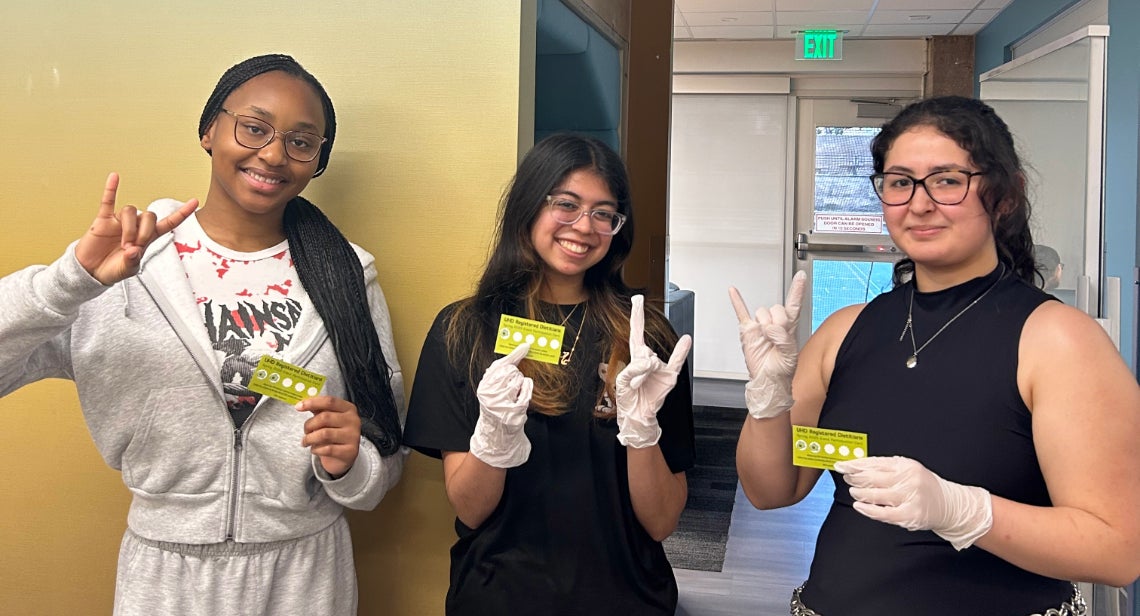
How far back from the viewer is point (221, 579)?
4.84 feet

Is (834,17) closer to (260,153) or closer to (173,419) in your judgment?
(260,153)

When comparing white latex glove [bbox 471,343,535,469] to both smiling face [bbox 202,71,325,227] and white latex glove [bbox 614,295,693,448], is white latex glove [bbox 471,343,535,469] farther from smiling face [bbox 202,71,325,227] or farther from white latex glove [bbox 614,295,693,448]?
smiling face [bbox 202,71,325,227]

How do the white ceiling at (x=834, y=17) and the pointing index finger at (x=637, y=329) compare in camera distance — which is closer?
the pointing index finger at (x=637, y=329)

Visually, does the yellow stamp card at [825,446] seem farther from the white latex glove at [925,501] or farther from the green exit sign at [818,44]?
the green exit sign at [818,44]

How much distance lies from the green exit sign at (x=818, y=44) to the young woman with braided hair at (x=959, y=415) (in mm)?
5488

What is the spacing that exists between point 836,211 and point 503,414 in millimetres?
6588

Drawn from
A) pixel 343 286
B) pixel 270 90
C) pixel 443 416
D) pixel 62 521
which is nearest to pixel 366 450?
pixel 443 416

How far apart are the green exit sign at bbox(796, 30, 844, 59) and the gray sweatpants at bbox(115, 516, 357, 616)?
19.3ft

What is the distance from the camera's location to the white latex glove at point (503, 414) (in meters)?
1.35

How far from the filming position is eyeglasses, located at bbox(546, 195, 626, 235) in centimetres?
150

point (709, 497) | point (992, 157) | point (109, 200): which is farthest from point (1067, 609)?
point (709, 497)

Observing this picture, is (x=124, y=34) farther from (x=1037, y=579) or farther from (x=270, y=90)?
(x=1037, y=579)

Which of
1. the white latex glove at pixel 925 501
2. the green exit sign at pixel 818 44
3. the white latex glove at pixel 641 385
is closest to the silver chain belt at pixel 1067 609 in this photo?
the white latex glove at pixel 925 501

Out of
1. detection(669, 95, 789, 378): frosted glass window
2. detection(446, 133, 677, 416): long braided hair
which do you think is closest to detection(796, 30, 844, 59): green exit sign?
detection(669, 95, 789, 378): frosted glass window
